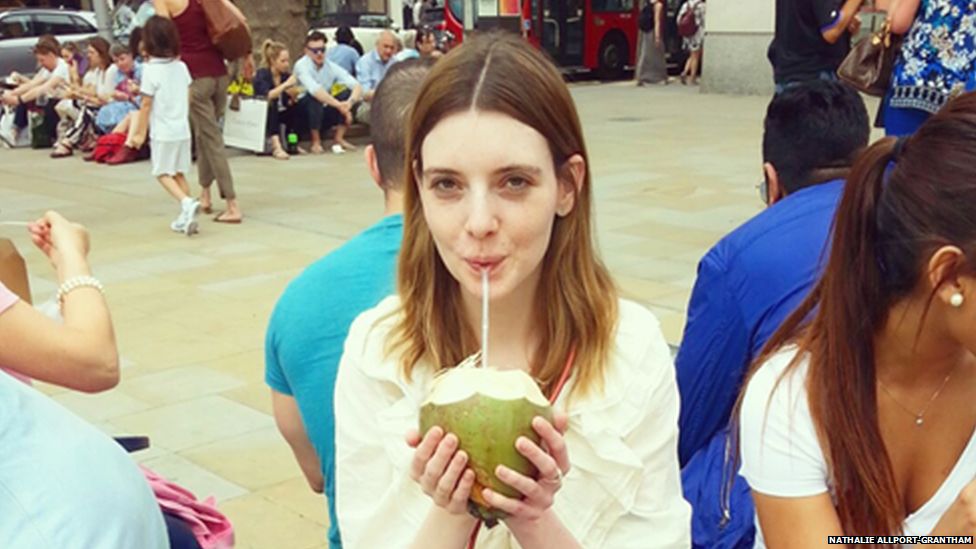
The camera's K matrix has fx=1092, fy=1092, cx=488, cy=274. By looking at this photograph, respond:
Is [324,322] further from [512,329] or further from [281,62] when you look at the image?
[281,62]

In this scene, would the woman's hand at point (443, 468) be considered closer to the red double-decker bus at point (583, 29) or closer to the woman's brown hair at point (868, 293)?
the woman's brown hair at point (868, 293)

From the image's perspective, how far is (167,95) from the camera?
28.4 feet

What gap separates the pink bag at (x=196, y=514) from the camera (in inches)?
102

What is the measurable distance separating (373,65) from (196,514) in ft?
38.5

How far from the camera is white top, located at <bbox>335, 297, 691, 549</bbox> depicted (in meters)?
1.81

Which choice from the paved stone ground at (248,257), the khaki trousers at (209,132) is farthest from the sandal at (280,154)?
the khaki trousers at (209,132)

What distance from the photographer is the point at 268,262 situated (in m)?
7.82

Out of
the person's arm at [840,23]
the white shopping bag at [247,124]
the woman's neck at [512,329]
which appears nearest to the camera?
the woman's neck at [512,329]

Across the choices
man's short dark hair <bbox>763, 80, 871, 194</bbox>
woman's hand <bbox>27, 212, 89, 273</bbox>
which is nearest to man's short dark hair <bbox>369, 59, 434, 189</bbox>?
woman's hand <bbox>27, 212, 89, 273</bbox>

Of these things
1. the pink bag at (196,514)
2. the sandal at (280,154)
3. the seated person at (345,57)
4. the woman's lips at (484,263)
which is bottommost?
the sandal at (280,154)

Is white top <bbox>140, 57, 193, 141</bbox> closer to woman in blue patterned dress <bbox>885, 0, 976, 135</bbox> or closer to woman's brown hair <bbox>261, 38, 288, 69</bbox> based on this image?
woman's brown hair <bbox>261, 38, 288, 69</bbox>

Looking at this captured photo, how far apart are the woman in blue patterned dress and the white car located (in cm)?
1751

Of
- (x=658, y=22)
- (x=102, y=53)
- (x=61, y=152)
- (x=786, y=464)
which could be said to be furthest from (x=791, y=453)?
(x=658, y=22)

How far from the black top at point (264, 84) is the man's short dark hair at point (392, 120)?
9.97 m
